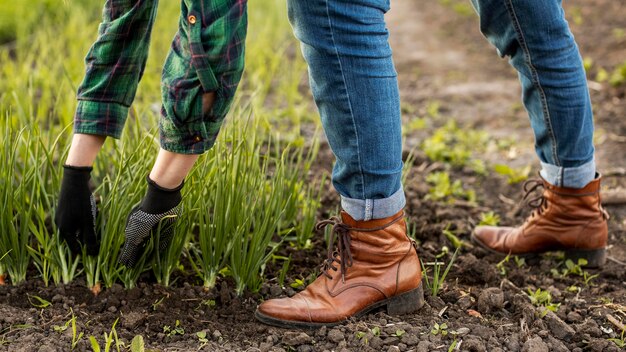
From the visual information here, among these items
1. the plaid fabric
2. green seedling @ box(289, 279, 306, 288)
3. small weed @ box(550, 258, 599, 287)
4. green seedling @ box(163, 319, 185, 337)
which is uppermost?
the plaid fabric

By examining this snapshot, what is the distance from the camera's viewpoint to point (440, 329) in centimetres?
184

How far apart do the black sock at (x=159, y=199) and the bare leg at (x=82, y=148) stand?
0.60 ft

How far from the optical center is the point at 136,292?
1.99m

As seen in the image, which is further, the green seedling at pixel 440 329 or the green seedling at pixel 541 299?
the green seedling at pixel 541 299

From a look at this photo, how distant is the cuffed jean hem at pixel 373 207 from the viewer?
5.98 feet

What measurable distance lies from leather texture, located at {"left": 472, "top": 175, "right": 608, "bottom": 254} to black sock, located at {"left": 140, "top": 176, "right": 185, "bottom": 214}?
3.45 feet

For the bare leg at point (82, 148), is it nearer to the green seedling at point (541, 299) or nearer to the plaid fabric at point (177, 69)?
the plaid fabric at point (177, 69)

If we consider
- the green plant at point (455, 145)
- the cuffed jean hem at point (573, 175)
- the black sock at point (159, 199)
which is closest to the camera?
the black sock at point (159, 199)

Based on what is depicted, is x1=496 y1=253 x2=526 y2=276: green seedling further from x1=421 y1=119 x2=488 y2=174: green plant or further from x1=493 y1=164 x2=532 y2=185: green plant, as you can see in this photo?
x1=421 y1=119 x2=488 y2=174: green plant

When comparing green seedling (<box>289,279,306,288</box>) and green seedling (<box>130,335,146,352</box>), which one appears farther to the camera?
green seedling (<box>289,279,306,288</box>)

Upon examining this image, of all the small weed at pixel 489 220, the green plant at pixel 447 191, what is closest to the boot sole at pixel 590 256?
the small weed at pixel 489 220

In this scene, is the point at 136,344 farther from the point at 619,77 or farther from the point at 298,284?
the point at 619,77

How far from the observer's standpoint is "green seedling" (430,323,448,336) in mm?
1814

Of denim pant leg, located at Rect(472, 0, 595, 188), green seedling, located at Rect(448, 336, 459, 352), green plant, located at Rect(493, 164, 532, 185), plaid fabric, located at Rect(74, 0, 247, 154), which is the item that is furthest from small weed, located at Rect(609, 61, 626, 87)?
plaid fabric, located at Rect(74, 0, 247, 154)
